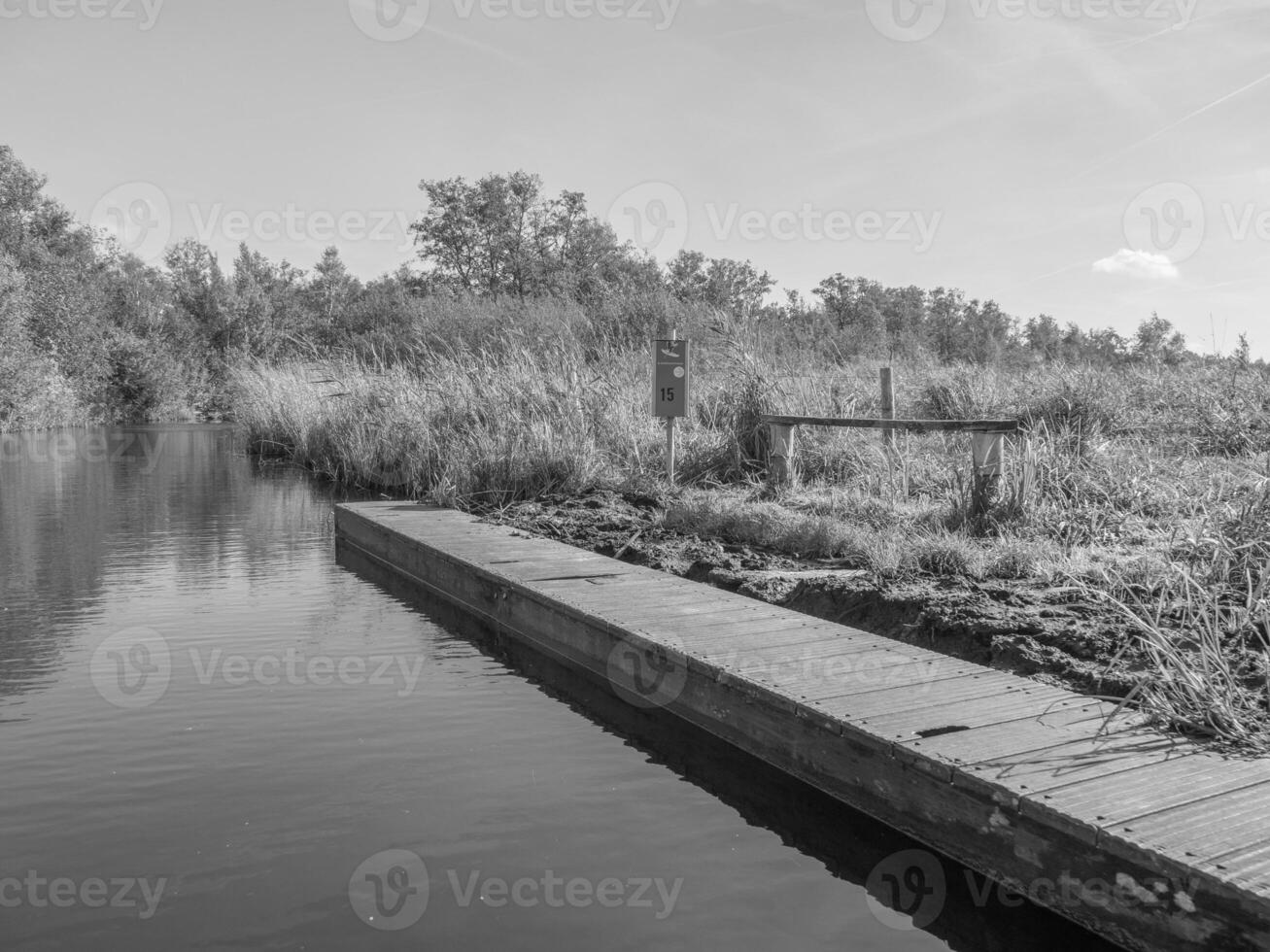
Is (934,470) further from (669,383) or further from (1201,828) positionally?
(1201,828)

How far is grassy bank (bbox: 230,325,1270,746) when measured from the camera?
4895 millimetres

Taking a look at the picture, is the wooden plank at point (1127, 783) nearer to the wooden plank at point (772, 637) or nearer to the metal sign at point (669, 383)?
the wooden plank at point (772, 637)

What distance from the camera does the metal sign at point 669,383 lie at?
10648 millimetres

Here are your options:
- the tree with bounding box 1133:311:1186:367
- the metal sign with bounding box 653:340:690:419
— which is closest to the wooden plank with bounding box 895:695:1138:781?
the metal sign with bounding box 653:340:690:419

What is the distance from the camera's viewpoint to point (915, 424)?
885 centimetres

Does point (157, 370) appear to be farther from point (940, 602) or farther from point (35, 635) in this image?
point (940, 602)

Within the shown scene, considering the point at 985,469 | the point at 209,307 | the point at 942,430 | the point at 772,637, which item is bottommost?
the point at 772,637

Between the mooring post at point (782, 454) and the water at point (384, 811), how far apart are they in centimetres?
404

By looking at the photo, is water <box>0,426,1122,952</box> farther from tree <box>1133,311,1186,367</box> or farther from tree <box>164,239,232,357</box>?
tree <box>164,239,232,357</box>

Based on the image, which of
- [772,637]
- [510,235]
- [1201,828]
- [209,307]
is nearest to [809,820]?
[772,637]

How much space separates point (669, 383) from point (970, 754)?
289 inches

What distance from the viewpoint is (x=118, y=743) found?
4824mm

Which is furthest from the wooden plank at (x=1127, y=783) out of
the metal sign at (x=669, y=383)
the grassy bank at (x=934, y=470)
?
the metal sign at (x=669, y=383)

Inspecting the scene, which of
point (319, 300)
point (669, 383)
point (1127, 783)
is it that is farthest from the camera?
point (319, 300)
